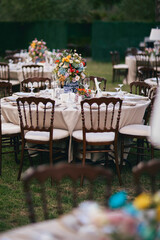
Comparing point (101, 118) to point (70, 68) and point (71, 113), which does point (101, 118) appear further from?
point (70, 68)

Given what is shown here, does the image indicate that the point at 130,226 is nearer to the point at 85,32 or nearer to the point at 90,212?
the point at 90,212

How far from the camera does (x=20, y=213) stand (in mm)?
4277

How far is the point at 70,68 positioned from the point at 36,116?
837 mm

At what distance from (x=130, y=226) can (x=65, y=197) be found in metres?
3.06

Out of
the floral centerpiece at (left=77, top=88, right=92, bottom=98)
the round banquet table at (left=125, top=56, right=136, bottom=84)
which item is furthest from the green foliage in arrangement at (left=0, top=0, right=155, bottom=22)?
the floral centerpiece at (left=77, top=88, right=92, bottom=98)

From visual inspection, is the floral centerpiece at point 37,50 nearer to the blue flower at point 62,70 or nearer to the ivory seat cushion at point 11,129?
the blue flower at point 62,70

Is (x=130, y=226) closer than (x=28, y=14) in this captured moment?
Yes

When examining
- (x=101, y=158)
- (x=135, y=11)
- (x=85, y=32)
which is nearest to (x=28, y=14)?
(x=85, y=32)

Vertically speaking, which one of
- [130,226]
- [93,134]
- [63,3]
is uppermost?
[63,3]

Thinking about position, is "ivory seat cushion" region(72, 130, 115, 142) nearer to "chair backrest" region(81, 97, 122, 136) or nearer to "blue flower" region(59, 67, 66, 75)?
"chair backrest" region(81, 97, 122, 136)

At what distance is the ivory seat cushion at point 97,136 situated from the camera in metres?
4.98

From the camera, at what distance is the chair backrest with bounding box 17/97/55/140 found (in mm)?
4879

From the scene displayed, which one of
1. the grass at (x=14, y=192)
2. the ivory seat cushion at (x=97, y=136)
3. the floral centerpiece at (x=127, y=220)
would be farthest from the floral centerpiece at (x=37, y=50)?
the floral centerpiece at (x=127, y=220)

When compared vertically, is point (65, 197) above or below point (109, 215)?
below
